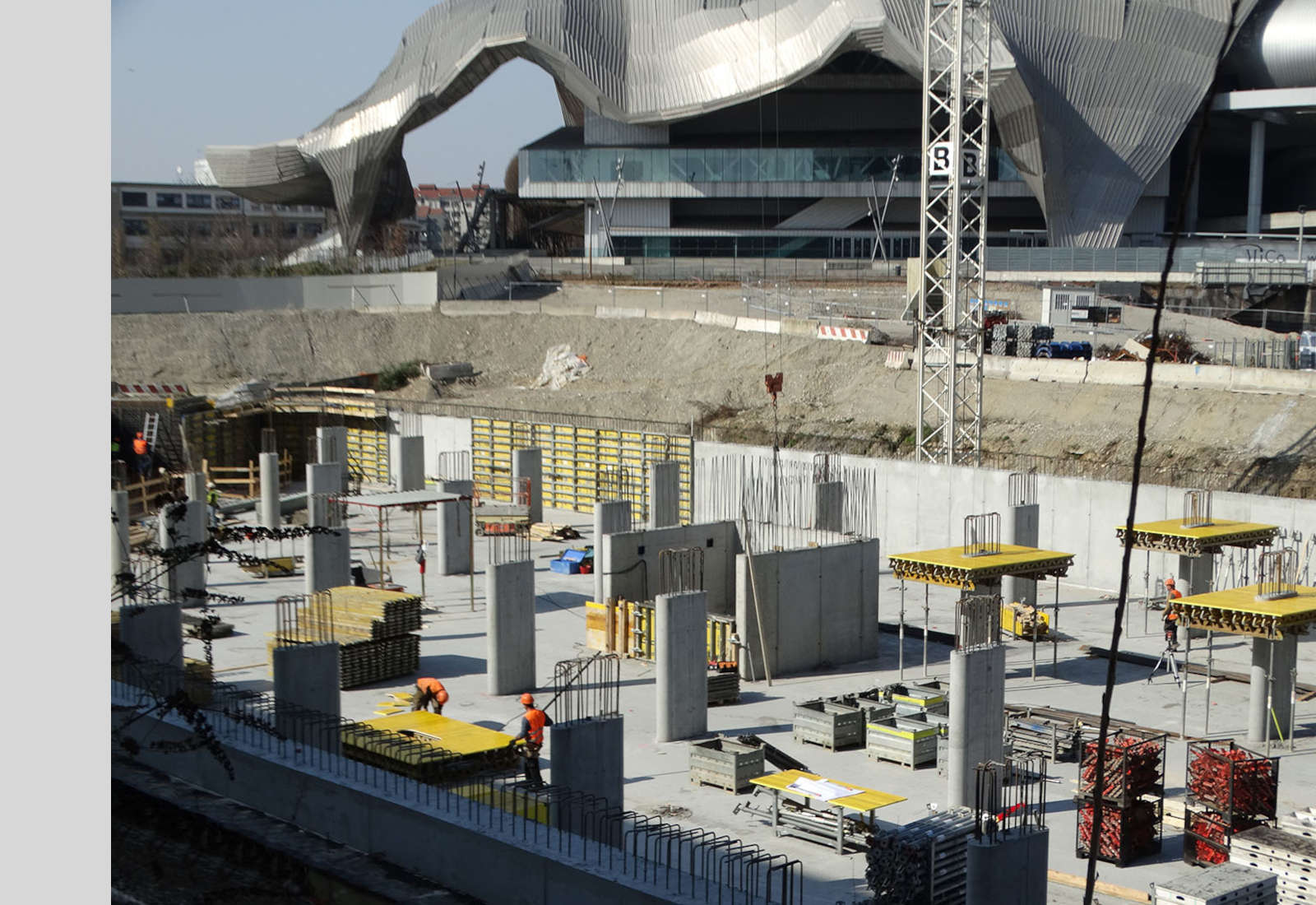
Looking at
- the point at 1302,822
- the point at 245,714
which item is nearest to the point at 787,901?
the point at 1302,822

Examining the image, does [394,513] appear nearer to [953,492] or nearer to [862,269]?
[953,492]

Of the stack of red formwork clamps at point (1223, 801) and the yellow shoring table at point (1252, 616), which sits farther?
the yellow shoring table at point (1252, 616)

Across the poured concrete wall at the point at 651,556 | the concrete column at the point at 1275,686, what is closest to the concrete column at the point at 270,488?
the poured concrete wall at the point at 651,556

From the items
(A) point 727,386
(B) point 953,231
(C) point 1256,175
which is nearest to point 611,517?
(B) point 953,231

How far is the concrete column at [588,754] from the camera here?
44.1ft

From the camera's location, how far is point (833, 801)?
14.1 m

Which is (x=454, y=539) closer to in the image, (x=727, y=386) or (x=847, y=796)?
(x=727, y=386)

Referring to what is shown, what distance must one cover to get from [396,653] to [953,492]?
39.9 ft

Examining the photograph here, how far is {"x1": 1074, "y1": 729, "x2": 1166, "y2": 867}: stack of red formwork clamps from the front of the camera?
44.5 feet

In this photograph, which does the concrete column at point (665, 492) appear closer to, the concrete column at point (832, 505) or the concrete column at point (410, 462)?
the concrete column at point (832, 505)

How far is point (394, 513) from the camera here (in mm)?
37094

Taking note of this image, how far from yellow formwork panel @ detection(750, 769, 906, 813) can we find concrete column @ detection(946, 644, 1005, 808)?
63 cm

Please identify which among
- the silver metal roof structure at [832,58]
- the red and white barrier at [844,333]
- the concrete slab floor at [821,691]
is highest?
the silver metal roof structure at [832,58]

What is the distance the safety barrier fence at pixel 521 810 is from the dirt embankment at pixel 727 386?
782 inches
